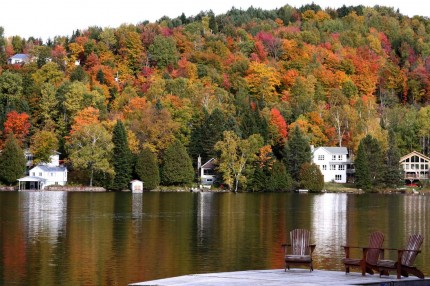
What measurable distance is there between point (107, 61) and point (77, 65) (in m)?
9.44

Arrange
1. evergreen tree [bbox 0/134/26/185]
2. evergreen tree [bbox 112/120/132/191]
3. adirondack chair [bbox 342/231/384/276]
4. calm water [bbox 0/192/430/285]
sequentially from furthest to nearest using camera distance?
evergreen tree [bbox 0/134/26/185], evergreen tree [bbox 112/120/132/191], calm water [bbox 0/192/430/285], adirondack chair [bbox 342/231/384/276]

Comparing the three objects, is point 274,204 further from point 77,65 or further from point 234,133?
point 77,65

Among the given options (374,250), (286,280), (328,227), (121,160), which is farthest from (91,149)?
(286,280)

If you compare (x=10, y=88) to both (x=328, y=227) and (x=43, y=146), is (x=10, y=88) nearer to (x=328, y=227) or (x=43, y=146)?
(x=43, y=146)

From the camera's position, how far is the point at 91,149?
125m

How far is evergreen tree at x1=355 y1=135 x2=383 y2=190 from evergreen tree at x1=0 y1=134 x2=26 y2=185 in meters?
44.5

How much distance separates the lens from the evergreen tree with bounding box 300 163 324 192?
130250 mm

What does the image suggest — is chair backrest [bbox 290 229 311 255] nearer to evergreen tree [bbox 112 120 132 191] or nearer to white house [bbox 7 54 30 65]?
evergreen tree [bbox 112 120 132 191]

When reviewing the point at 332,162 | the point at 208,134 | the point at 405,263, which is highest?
the point at 208,134

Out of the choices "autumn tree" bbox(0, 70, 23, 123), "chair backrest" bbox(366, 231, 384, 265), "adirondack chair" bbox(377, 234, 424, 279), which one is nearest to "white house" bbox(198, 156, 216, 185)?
"autumn tree" bbox(0, 70, 23, 123)

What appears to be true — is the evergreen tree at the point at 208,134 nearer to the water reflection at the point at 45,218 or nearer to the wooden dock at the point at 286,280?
the water reflection at the point at 45,218

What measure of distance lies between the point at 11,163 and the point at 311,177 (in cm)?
3951

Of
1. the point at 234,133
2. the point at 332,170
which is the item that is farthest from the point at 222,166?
the point at 332,170

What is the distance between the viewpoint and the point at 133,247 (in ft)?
161
